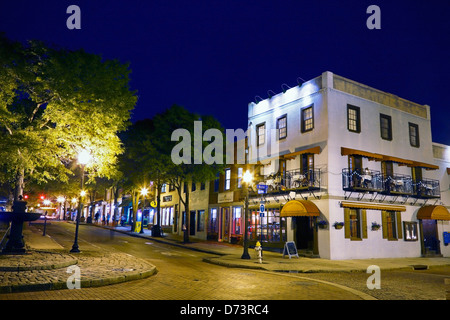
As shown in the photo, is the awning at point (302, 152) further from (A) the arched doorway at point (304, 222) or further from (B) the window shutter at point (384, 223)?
(B) the window shutter at point (384, 223)

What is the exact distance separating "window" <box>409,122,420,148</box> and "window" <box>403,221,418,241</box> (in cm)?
577

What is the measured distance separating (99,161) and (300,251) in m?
12.8

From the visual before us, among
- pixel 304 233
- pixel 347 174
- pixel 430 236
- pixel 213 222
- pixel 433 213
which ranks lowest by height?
pixel 430 236

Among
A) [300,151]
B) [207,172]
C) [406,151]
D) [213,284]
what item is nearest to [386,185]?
[406,151]

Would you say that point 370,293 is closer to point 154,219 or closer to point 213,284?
point 213,284

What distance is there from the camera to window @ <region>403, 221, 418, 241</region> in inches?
942

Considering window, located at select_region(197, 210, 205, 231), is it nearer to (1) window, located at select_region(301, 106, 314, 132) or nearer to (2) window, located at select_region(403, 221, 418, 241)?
(1) window, located at select_region(301, 106, 314, 132)

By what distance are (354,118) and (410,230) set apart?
28.6ft

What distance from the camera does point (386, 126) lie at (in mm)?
24438

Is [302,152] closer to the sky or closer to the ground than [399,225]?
closer to the sky

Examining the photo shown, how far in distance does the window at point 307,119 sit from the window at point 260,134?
400cm

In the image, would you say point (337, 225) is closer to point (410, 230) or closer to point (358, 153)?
point (358, 153)

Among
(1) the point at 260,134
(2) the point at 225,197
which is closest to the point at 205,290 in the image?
(1) the point at 260,134

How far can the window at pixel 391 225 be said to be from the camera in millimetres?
22647
